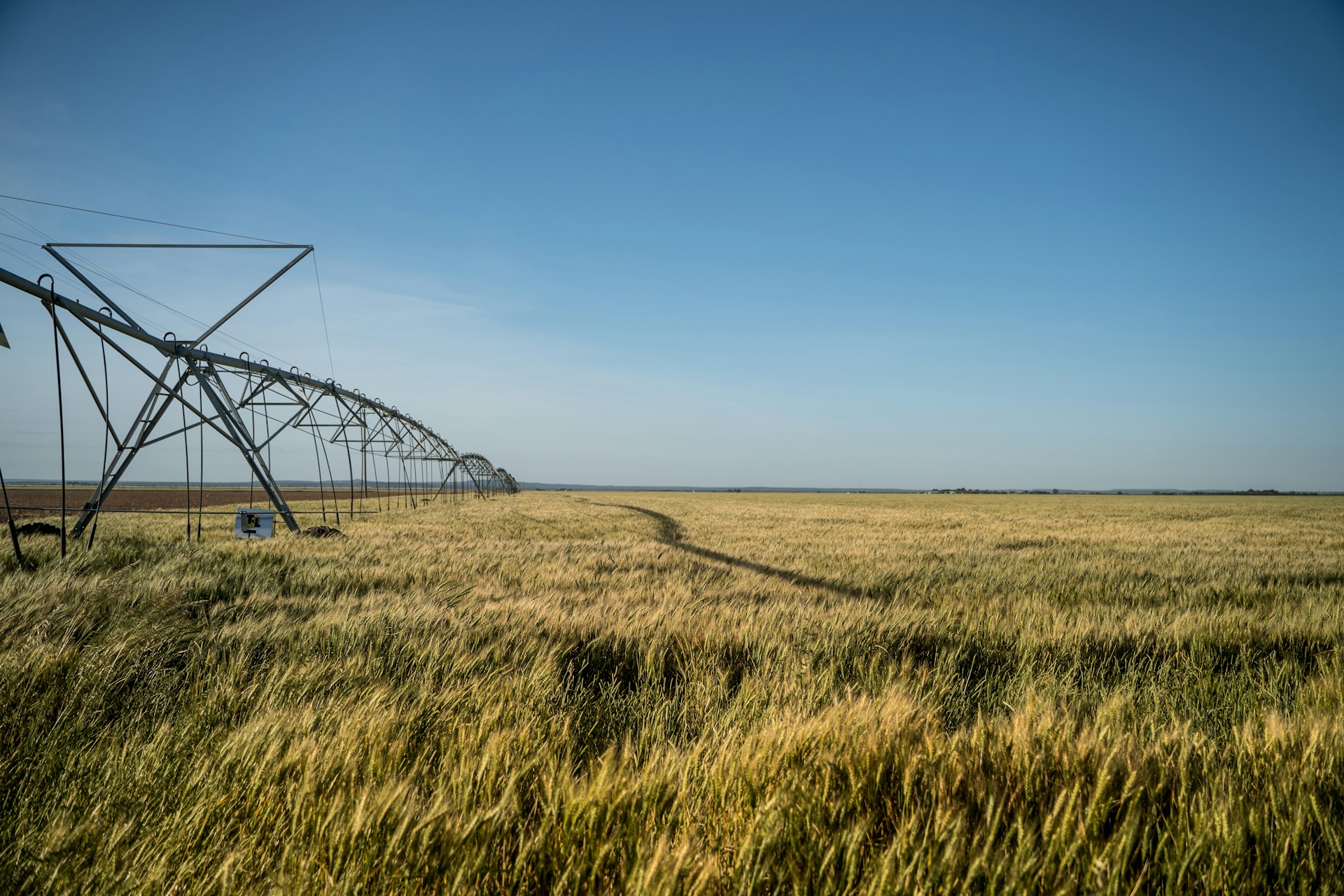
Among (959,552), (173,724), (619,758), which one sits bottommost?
(959,552)

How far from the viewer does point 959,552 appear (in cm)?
1173

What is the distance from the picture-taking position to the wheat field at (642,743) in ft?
4.46

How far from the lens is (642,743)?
A: 220cm

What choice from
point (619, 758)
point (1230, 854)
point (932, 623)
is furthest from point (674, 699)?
point (932, 623)

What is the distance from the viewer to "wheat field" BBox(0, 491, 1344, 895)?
136 centimetres

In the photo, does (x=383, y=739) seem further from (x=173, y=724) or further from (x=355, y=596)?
(x=355, y=596)

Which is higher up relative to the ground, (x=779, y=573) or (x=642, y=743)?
(x=642, y=743)

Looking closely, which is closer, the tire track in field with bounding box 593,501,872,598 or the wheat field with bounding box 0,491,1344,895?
the wheat field with bounding box 0,491,1344,895

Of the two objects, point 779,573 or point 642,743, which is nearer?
point 642,743

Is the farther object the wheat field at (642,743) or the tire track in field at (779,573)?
the tire track in field at (779,573)

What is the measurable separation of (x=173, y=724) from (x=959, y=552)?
12491 mm

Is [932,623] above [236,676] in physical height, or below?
below

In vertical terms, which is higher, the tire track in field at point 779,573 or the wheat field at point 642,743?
the wheat field at point 642,743

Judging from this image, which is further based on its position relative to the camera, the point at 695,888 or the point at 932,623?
the point at 932,623
